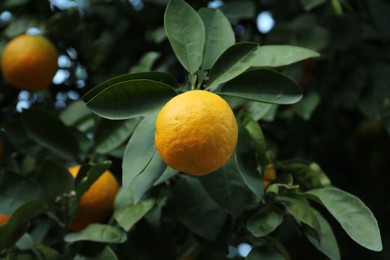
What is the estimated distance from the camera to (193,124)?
1.05m

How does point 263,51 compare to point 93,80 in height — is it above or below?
above

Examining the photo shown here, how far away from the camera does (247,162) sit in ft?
4.08

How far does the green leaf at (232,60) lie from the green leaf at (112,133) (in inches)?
14.2

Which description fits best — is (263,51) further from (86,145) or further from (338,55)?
(338,55)

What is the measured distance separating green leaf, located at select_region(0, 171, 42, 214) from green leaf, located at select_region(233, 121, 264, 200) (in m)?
0.52

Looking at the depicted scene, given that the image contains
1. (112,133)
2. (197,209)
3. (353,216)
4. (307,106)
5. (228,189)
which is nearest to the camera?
(353,216)

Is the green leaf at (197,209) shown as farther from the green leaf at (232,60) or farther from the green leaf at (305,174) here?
the green leaf at (232,60)

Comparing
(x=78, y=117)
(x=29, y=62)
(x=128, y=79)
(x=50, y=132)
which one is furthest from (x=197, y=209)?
(x=29, y=62)

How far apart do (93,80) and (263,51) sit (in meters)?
1.00

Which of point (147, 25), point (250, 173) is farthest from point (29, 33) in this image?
point (250, 173)

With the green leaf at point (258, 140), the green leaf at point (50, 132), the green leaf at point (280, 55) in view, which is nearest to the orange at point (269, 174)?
the green leaf at point (258, 140)

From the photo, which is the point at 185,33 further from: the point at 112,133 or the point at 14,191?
the point at 14,191

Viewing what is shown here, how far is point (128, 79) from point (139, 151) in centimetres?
15

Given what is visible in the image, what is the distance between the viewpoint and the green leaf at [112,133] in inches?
59.4
